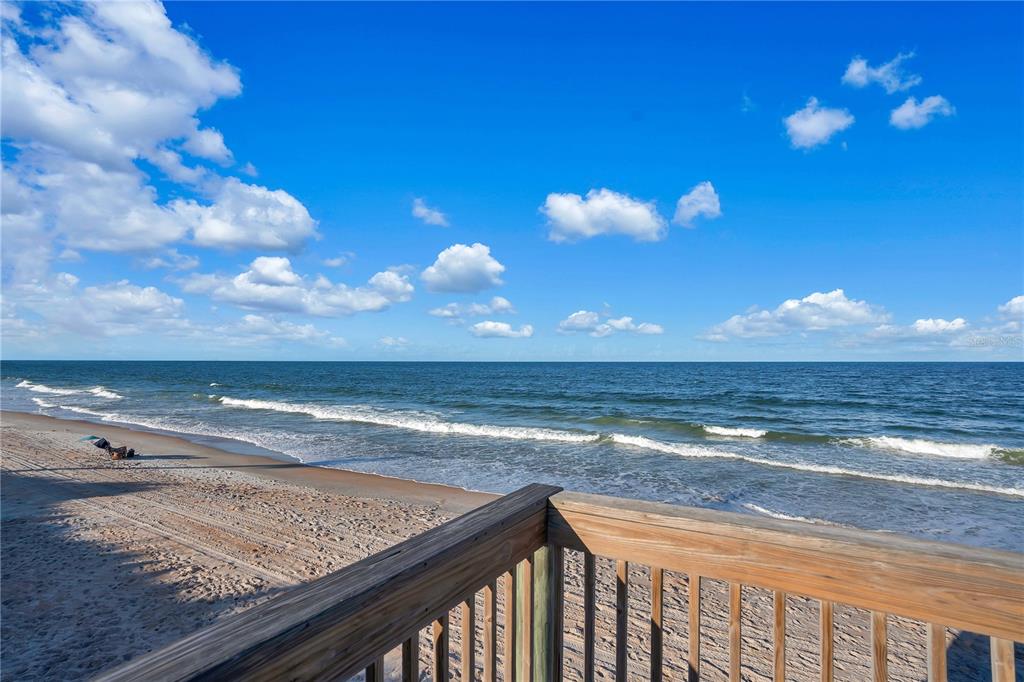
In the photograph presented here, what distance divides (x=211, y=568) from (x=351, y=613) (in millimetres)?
6016

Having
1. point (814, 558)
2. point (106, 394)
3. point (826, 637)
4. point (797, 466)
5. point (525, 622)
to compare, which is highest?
point (814, 558)

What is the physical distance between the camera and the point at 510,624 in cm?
159

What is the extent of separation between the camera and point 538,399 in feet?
94.0

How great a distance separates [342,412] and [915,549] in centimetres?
2304

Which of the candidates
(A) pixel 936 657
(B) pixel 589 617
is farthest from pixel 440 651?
(A) pixel 936 657

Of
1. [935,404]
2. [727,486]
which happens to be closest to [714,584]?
[727,486]

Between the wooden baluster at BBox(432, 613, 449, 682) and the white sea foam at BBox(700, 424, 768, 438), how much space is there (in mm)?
17142

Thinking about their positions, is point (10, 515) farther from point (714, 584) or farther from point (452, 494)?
point (714, 584)

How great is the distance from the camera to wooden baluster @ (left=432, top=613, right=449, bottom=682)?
1.33 m

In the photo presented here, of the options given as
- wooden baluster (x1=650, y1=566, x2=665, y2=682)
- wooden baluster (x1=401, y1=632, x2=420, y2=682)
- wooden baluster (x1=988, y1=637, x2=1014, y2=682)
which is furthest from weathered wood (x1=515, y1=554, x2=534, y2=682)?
wooden baluster (x1=988, y1=637, x2=1014, y2=682)

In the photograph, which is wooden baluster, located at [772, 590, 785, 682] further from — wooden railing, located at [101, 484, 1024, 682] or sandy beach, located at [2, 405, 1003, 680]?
sandy beach, located at [2, 405, 1003, 680]

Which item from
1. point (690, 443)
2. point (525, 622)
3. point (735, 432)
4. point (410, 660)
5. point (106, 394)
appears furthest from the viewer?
point (106, 394)

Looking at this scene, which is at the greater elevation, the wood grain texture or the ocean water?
the wood grain texture

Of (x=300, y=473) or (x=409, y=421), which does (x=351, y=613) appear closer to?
(x=300, y=473)
